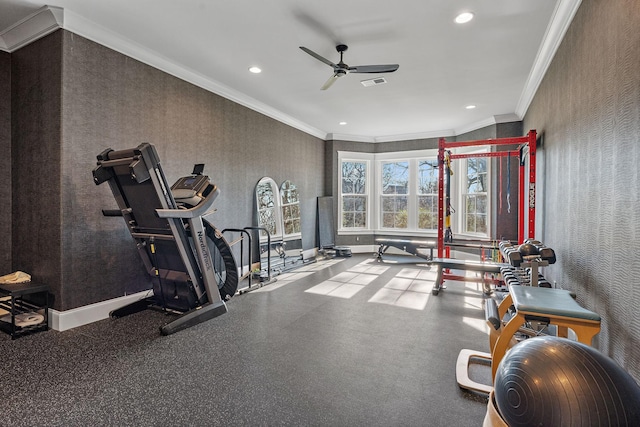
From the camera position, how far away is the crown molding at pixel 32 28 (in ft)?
9.61

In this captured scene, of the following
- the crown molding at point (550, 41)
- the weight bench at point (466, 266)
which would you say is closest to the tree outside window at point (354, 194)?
the weight bench at point (466, 266)

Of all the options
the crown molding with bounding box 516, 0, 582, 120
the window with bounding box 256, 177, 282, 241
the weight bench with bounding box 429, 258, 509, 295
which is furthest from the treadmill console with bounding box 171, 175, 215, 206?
the crown molding with bounding box 516, 0, 582, 120

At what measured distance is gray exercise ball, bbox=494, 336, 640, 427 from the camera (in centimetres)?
104

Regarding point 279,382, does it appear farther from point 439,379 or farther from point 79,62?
point 79,62

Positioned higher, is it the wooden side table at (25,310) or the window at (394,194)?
the window at (394,194)

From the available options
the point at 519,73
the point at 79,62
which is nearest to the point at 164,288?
the point at 79,62

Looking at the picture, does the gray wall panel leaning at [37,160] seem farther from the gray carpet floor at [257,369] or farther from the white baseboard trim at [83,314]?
the gray carpet floor at [257,369]

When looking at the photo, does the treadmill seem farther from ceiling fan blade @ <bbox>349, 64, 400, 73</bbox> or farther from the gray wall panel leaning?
ceiling fan blade @ <bbox>349, 64, 400, 73</bbox>

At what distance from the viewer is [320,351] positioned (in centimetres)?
265

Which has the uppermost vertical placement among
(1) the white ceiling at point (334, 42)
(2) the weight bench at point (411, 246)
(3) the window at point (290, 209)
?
(1) the white ceiling at point (334, 42)

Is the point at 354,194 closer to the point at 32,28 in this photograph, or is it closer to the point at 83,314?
the point at 83,314

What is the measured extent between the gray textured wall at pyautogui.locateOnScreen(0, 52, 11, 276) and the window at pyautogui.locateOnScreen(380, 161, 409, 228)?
6763mm

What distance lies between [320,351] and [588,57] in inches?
116

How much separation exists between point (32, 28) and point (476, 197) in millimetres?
7106
